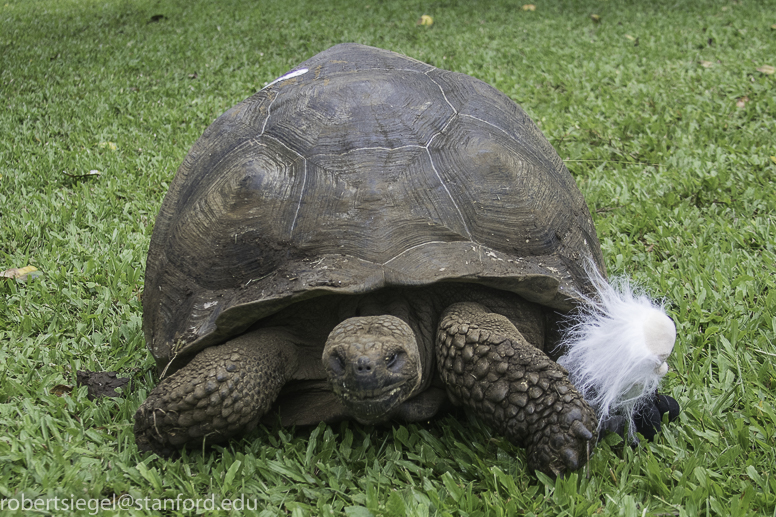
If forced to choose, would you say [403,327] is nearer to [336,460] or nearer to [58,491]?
[336,460]

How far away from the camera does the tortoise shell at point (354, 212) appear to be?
77.0 inches

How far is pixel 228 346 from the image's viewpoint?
2.02m

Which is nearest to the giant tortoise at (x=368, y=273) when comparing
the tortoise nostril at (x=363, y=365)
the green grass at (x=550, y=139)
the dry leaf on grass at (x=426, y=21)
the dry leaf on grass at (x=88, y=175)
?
the tortoise nostril at (x=363, y=365)

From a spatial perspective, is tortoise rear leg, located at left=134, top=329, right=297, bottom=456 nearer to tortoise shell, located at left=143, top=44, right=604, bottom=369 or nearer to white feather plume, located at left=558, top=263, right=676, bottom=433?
tortoise shell, located at left=143, top=44, right=604, bottom=369

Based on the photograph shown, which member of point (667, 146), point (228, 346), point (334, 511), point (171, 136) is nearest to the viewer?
point (334, 511)

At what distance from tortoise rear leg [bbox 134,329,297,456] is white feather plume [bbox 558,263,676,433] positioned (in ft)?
3.15

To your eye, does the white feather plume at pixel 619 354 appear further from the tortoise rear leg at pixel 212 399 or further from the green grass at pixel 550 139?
the tortoise rear leg at pixel 212 399

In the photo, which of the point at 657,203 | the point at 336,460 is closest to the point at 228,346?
the point at 336,460

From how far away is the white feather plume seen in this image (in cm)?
190

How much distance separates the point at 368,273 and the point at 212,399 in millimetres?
581

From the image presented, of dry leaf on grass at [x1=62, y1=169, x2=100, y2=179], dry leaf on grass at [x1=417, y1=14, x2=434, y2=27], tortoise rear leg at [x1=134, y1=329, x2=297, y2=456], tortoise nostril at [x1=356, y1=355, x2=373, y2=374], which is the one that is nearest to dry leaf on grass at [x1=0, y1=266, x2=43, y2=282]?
dry leaf on grass at [x1=62, y1=169, x2=100, y2=179]

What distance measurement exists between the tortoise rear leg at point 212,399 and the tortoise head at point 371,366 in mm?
282

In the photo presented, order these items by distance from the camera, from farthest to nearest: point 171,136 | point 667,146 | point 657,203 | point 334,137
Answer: point 171,136, point 667,146, point 657,203, point 334,137

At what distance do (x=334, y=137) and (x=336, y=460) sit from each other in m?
1.04
